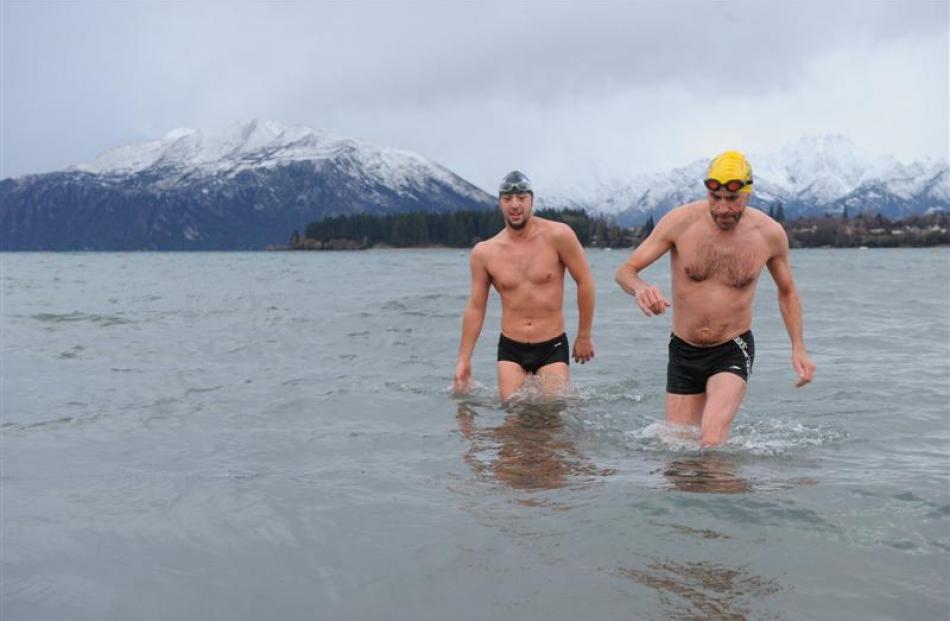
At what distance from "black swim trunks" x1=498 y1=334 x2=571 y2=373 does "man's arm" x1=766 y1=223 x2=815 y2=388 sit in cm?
257

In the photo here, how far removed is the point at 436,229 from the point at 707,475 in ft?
529

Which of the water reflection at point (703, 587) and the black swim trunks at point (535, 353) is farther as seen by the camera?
the black swim trunks at point (535, 353)

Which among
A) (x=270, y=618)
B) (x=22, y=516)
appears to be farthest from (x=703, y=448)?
(x=22, y=516)

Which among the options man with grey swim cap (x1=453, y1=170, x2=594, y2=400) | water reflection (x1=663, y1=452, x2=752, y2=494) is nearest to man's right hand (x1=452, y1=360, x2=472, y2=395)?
man with grey swim cap (x1=453, y1=170, x2=594, y2=400)

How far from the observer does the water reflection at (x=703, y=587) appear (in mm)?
3783

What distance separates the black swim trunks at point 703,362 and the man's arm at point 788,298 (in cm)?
32

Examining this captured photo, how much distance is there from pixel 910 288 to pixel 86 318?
29180 mm

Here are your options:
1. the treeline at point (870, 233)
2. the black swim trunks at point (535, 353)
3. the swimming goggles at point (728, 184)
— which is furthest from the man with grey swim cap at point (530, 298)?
the treeline at point (870, 233)

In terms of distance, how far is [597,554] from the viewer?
4480 mm

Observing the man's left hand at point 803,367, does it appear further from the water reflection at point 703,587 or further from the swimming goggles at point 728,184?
the water reflection at point 703,587

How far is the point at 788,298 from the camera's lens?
6.92 m

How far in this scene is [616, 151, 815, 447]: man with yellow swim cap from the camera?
6625 mm

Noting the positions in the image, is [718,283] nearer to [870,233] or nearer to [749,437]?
[749,437]

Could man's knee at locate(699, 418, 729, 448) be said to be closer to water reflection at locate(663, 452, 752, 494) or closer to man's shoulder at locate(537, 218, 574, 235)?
water reflection at locate(663, 452, 752, 494)
